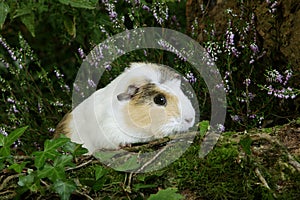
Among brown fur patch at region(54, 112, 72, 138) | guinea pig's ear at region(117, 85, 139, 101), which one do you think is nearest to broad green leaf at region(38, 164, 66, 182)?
guinea pig's ear at region(117, 85, 139, 101)

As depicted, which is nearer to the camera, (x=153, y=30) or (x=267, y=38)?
(x=267, y=38)

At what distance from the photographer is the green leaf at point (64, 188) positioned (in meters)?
1.84

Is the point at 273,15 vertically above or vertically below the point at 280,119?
above

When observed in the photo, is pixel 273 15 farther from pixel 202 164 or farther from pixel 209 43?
pixel 202 164

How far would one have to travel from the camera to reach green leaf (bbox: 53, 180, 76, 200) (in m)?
1.84

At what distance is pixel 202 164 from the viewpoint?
2.09 m

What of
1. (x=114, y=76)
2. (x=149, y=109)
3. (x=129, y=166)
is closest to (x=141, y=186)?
(x=129, y=166)

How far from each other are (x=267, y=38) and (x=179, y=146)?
145cm

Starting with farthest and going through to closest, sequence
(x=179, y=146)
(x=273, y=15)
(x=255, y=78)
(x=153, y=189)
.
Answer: (x=255, y=78) → (x=273, y=15) → (x=179, y=146) → (x=153, y=189)

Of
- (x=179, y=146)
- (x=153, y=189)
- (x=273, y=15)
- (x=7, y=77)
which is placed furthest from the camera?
(x=7, y=77)

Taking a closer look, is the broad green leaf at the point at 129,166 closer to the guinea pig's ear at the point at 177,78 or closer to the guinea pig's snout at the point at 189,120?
the guinea pig's snout at the point at 189,120

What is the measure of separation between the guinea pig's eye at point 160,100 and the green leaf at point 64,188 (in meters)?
0.99

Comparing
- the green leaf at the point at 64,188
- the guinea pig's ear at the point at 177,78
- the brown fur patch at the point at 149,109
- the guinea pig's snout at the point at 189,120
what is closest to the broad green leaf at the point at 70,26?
the guinea pig's ear at the point at 177,78

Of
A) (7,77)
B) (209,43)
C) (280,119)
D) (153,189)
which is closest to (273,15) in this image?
(209,43)
